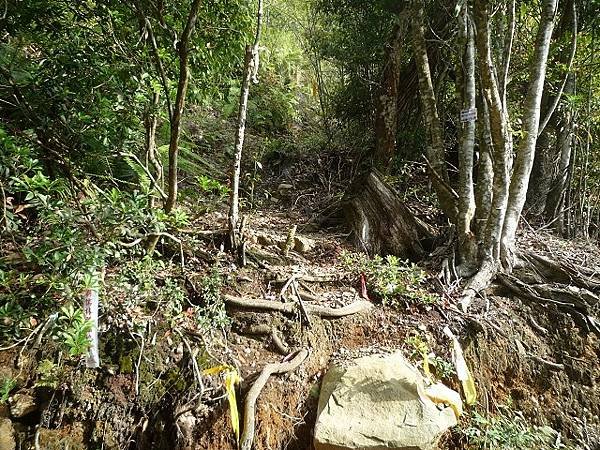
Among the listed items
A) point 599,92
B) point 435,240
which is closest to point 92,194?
point 435,240

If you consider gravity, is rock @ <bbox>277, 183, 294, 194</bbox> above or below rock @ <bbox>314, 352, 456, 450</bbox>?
above

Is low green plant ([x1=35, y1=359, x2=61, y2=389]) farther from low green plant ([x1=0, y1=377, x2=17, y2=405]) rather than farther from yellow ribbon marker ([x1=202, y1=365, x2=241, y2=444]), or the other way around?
yellow ribbon marker ([x1=202, y1=365, x2=241, y2=444])

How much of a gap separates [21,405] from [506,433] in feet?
11.3

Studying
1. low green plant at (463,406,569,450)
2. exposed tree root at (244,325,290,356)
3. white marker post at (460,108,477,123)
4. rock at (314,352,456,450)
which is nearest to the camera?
rock at (314,352,456,450)

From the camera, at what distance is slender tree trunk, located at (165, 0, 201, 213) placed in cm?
286

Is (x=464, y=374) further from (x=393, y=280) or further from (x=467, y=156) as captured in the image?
(x=467, y=156)

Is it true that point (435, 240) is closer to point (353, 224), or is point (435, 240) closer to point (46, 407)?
point (353, 224)

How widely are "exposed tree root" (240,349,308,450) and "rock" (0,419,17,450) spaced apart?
1397mm

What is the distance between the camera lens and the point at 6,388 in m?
2.31

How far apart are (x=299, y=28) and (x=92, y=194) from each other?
723 centimetres

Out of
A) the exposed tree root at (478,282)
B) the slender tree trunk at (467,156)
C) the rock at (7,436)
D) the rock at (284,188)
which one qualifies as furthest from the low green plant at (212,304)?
the rock at (284,188)

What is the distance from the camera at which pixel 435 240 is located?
177 inches

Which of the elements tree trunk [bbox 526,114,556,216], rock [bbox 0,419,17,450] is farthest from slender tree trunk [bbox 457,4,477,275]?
rock [bbox 0,419,17,450]

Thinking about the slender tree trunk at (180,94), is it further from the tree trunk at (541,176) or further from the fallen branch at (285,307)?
the tree trunk at (541,176)
